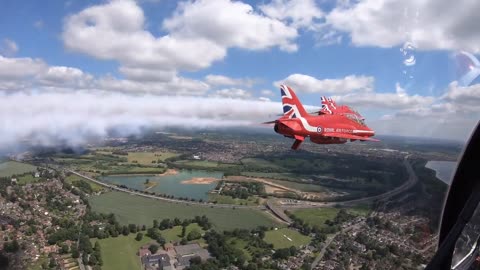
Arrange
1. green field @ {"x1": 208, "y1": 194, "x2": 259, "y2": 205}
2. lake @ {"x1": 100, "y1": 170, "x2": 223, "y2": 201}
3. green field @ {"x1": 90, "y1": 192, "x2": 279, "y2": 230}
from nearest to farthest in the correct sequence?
green field @ {"x1": 90, "y1": 192, "x2": 279, "y2": 230} → green field @ {"x1": 208, "y1": 194, "x2": 259, "y2": 205} → lake @ {"x1": 100, "y1": 170, "x2": 223, "y2": 201}

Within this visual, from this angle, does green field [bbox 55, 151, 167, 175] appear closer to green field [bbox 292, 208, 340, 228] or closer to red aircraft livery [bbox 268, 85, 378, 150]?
green field [bbox 292, 208, 340, 228]

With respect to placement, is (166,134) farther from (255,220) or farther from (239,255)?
(239,255)

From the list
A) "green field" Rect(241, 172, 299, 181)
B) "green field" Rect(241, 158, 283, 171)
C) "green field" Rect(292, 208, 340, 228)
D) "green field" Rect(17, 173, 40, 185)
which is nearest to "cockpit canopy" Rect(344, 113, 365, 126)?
"green field" Rect(292, 208, 340, 228)

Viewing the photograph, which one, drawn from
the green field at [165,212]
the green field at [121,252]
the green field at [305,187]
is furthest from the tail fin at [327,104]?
the green field at [305,187]

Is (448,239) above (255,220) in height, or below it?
above

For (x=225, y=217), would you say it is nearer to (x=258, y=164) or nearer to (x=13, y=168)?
(x=258, y=164)

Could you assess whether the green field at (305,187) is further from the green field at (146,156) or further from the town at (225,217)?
the green field at (146,156)

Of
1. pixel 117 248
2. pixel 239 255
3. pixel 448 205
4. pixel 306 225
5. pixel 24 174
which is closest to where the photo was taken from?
pixel 448 205

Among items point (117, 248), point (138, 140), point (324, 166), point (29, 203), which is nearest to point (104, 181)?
point (29, 203)
